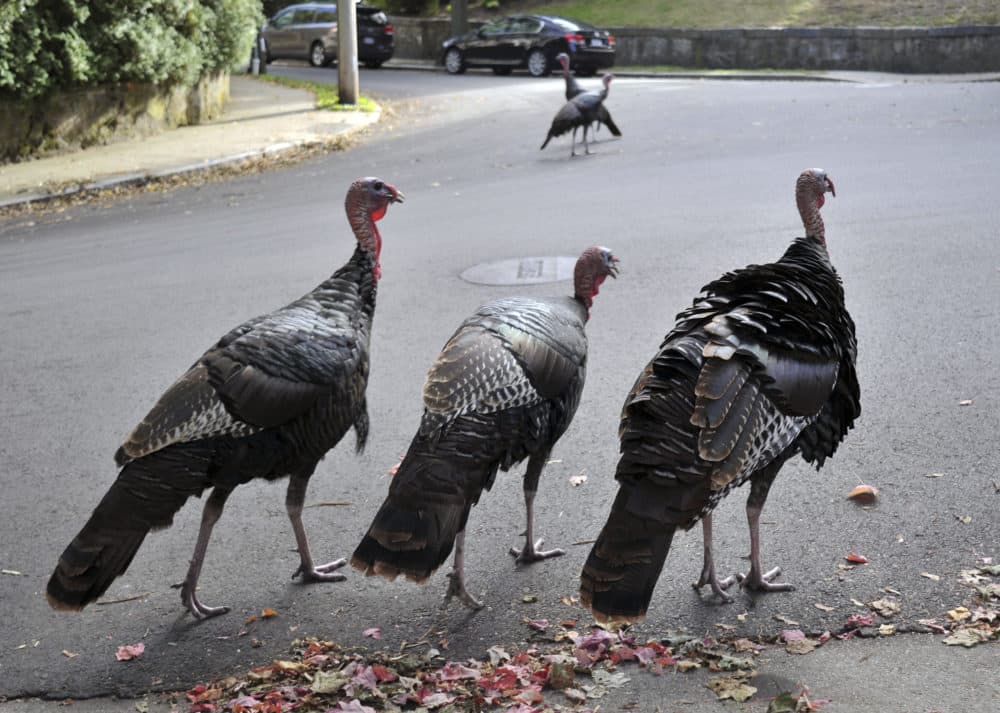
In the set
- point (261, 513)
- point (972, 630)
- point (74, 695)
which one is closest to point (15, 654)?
point (74, 695)

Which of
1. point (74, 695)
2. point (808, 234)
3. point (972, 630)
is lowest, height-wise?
point (74, 695)

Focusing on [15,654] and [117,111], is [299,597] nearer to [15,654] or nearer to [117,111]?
[15,654]

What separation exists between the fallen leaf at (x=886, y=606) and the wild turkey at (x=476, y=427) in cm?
145

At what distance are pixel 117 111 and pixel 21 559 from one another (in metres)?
14.7

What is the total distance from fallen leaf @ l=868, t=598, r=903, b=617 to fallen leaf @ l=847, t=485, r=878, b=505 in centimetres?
99

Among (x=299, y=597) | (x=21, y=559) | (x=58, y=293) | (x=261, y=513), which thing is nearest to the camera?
(x=299, y=597)

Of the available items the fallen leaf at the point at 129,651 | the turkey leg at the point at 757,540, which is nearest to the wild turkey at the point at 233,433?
Answer: the fallen leaf at the point at 129,651

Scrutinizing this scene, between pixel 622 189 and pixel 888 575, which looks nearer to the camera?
pixel 888 575

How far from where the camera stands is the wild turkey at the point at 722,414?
4039 mm

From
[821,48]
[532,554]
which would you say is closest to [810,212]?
[532,554]

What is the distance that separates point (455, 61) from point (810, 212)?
1123 inches

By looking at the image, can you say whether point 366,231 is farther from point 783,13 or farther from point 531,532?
point 783,13

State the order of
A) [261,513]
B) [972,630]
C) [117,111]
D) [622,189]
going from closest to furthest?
[972,630] < [261,513] < [622,189] < [117,111]

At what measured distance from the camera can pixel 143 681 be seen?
4.60 meters
